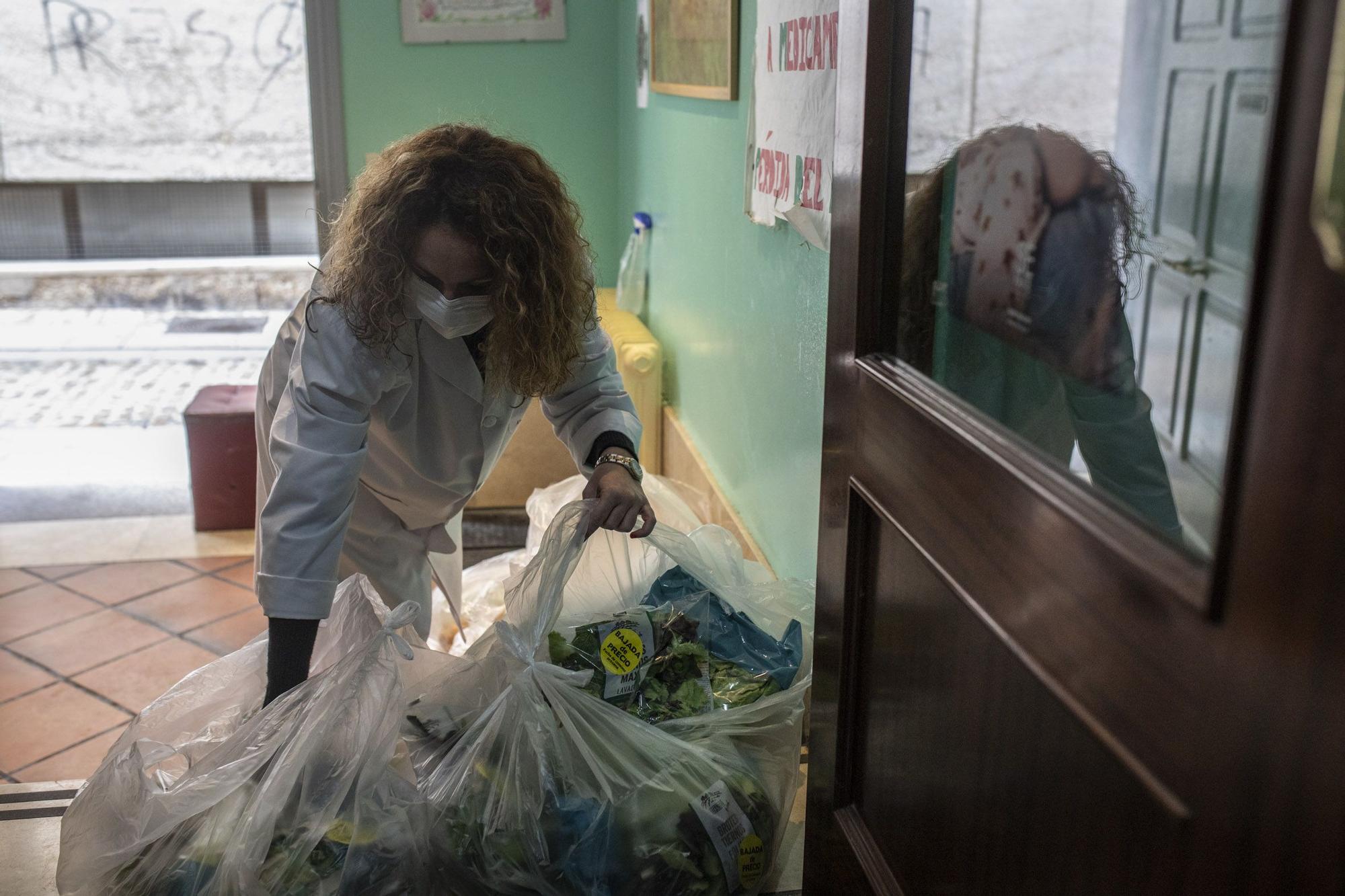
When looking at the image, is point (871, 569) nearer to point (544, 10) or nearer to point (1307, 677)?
point (1307, 677)

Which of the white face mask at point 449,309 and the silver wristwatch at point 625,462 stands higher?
the white face mask at point 449,309

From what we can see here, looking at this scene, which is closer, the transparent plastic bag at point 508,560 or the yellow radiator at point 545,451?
the transparent plastic bag at point 508,560

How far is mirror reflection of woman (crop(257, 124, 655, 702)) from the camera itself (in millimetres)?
1350

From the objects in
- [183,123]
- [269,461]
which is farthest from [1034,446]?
[183,123]

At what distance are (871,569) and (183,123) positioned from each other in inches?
150

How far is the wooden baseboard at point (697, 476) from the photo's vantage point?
7.23 feet

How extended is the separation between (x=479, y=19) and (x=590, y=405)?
2426 mm

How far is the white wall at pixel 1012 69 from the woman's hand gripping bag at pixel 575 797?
710 mm

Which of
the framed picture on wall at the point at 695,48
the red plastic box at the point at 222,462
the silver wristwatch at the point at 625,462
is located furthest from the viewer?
the red plastic box at the point at 222,462

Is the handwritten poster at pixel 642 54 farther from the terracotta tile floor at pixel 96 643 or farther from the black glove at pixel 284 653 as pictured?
the black glove at pixel 284 653

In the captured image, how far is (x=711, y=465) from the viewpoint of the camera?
8.49ft

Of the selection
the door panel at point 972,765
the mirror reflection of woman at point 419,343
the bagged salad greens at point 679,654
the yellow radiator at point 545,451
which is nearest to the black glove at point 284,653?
the mirror reflection of woman at point 419,343

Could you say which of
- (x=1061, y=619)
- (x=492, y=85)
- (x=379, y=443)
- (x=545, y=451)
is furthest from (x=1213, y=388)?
(x=492, y=85)

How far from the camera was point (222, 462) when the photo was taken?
10.1ft
